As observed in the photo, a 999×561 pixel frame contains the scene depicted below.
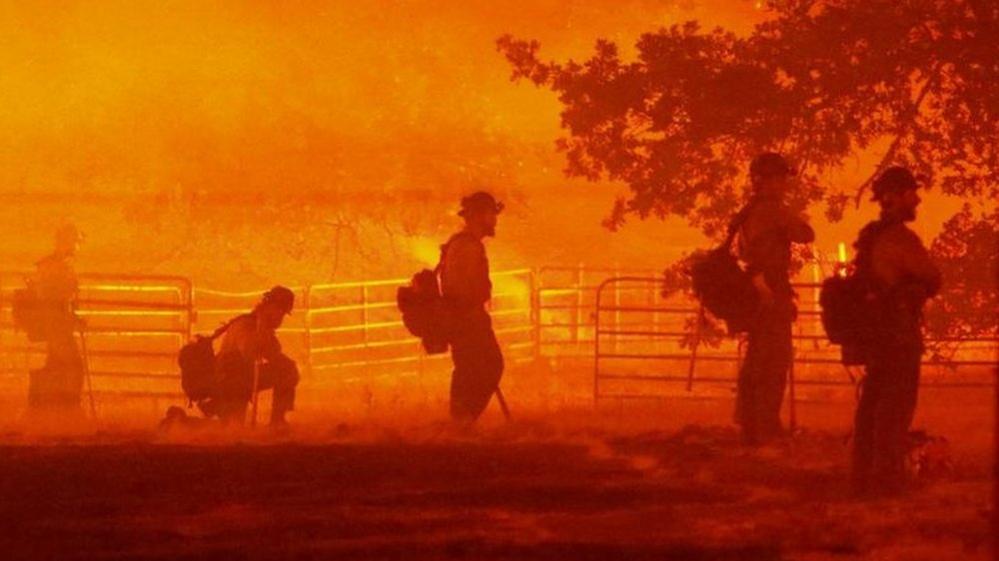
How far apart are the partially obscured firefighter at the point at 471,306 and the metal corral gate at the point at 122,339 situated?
16.5ft

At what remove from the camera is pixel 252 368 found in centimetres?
1378

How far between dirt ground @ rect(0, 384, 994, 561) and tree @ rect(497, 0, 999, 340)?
3.14m

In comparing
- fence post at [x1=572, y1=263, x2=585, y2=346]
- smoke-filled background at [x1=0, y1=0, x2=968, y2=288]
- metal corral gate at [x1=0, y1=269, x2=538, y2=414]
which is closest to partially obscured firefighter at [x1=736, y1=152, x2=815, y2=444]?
metal corral gate at [x1=0, y1=269, x2=538, y2=414]

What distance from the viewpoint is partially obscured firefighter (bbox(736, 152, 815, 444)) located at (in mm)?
11094

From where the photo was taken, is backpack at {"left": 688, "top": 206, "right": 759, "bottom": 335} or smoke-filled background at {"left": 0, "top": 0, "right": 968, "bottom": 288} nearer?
backpack at {"left": 688, "top": 206, "right": 759, "bottom": 335}

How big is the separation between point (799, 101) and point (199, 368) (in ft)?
17.6

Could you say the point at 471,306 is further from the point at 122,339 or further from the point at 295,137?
the point at 295,137

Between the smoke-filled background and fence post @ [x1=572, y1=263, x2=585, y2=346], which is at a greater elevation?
the smoke-filled background

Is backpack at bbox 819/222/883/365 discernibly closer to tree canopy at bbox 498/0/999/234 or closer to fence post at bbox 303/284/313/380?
tree canopy at bbox 498/0/999/234

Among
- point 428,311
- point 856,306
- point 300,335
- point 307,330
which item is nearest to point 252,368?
point 428,311

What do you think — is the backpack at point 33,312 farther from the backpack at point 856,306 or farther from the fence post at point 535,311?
the fence post at point 535,311

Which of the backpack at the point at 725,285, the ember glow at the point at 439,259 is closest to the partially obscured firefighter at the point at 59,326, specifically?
the ember glow at the point at 439,259

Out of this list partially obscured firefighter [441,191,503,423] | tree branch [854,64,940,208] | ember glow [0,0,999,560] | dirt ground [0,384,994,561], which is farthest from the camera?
tree branch [854,64,940,208]

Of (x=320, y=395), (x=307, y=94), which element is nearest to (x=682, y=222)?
(x=307, y=94)
